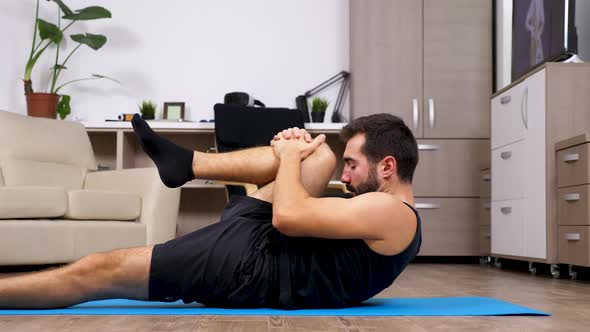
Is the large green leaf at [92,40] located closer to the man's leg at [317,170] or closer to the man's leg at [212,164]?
the man's leg at [212,164]

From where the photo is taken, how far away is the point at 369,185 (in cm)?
206

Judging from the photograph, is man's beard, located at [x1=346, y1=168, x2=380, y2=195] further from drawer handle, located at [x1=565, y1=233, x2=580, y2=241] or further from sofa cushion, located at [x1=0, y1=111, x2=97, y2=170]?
sofa cushion, located at [x1=0, y1=111, x2=97, y2=170]

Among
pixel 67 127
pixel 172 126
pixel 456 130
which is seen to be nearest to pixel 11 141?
pixel 67 127

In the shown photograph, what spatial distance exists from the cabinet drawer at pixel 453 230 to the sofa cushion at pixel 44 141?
2.31 m

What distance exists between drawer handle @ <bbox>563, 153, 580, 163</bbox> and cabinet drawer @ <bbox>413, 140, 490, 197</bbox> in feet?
5.07

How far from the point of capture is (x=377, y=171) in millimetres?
2043

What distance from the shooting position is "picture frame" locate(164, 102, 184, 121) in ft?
18.9

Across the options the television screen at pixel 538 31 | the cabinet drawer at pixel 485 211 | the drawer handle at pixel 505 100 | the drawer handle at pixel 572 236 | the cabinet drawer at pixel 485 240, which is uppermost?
the television screen at pixel 538 31

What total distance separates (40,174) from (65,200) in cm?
Answer: 63

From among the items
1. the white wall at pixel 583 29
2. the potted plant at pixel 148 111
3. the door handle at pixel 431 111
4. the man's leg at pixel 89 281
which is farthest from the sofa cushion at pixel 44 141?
the white wall at pixel 583 29

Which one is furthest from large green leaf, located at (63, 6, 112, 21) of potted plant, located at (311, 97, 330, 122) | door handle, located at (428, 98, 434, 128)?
door handle, located at (428, 98, 434, 128)

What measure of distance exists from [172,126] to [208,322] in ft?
12.0

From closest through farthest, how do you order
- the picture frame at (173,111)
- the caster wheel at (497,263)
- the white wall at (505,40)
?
the caster wheel at (497,263)
the white wall at (505,40)
the picture frame at (173,111)

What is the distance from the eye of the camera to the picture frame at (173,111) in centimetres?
575
